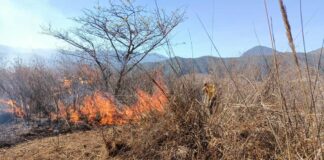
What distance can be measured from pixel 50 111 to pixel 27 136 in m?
3.12

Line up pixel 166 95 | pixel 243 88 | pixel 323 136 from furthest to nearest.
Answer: pixel 166 95 → pixel 243 88 → pixel 323 136

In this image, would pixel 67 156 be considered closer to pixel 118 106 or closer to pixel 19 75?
pixel 118 106

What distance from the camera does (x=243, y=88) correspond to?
339 cm

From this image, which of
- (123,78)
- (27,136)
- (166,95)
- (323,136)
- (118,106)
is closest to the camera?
(323,136)

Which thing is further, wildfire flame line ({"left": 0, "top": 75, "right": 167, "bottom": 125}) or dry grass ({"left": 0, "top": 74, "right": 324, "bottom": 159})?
wildfire flame line ({"left": 0, "top": 75, "right": 167, "bottom": 125})

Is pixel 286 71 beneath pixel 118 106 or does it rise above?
above

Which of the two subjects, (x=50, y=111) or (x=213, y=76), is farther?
(x=50, y=111)

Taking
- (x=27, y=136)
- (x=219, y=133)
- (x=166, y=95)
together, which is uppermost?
(x=166, y=95)

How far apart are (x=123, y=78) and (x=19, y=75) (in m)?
5.77

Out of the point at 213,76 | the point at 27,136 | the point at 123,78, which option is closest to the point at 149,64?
the point at 123,78

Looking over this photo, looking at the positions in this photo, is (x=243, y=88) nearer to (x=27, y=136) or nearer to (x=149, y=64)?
(x=27, y=136)

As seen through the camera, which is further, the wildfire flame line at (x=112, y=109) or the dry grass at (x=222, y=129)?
the wildfire flame line at (x=112, y=109)

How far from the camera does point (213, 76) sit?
4137mm

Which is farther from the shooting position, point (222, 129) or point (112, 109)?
point (112, 109)
